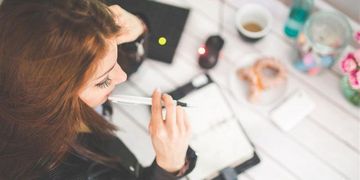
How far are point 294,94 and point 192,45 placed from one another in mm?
302

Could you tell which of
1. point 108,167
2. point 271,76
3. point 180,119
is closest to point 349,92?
point 271,76

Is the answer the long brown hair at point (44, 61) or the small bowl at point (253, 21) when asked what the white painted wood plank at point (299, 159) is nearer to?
the small bowl at point (253, 21)

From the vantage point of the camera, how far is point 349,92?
3.61ft

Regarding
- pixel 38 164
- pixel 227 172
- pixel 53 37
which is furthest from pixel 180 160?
pixel 53 37

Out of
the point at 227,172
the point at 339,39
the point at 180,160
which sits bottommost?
the point at 227,172

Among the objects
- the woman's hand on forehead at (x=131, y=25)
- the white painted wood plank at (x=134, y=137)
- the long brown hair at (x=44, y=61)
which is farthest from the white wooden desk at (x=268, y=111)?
the long brown hair at (x=44, y=61)

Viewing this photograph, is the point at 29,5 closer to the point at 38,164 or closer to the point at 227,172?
the point at 38,164

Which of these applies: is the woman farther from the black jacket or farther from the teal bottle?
the teal bottle

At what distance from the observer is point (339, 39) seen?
1.08 metres

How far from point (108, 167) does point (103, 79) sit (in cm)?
28

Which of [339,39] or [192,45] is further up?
[339,39]

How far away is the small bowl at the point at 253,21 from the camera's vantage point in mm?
1111

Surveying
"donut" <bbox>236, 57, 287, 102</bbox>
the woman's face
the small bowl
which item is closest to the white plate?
"donut" <bbox>236, 57, 287, 102</bbox>

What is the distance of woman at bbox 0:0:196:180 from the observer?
64 centimetres
